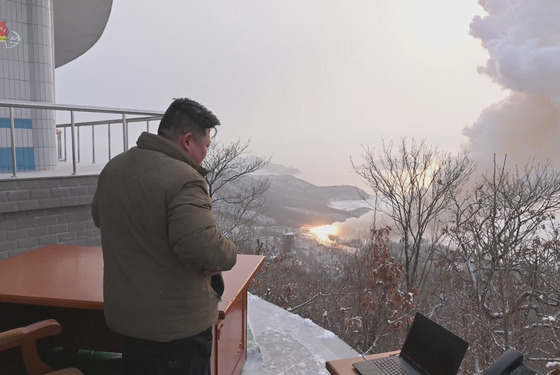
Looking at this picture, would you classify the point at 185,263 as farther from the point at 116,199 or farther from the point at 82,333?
the point at 82,333

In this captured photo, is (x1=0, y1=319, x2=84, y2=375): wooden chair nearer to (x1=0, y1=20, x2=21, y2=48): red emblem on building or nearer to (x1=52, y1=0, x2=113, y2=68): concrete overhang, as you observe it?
(x1=0, y1=20, x2=21, y2=48): red emblem on building

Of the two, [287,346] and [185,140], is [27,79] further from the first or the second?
[185,140]

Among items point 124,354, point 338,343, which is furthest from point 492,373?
point 338,343

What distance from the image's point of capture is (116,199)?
1387mm

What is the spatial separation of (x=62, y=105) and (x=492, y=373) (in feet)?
13.8

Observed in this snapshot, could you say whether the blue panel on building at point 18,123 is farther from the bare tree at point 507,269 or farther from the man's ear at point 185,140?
the bare tree at point 507,269

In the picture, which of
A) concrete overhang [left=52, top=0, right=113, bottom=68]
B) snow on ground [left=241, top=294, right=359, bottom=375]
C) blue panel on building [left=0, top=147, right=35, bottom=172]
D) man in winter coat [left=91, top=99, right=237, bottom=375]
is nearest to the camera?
man in winter coat [left=91, top=99, right=237, bottom=375]

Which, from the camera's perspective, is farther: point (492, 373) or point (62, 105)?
point (62, 105)

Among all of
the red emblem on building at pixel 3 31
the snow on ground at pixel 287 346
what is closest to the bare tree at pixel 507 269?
the snow on ground at pixel 287 346

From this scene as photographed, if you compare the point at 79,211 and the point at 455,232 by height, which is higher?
the point at 79,211

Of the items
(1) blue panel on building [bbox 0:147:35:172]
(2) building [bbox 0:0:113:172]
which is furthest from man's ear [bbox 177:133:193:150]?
(1) blue panel on building [bbox 0:147:35:172]

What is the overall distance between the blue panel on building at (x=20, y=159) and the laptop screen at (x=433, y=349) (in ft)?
18.9

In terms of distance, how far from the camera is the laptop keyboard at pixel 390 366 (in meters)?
1.81

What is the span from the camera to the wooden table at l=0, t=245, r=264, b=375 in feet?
6.41
